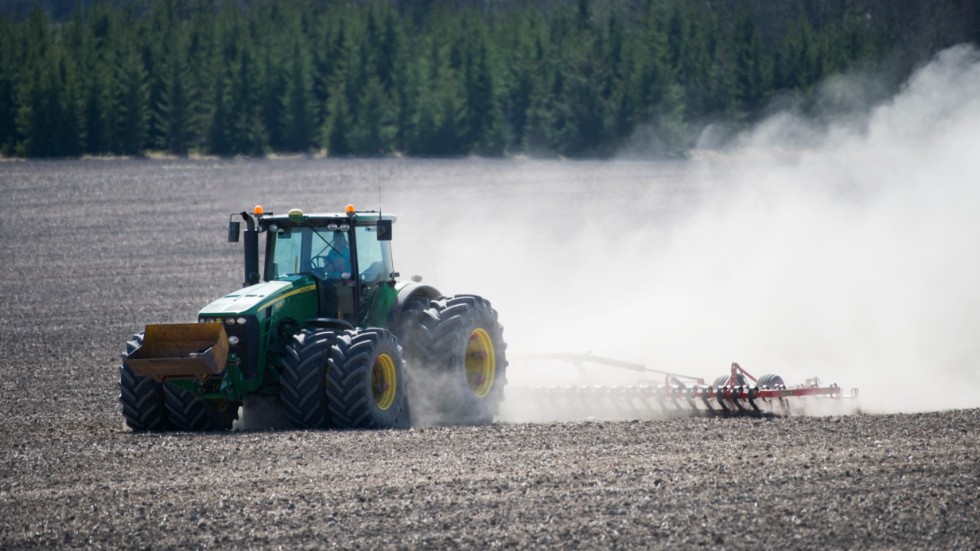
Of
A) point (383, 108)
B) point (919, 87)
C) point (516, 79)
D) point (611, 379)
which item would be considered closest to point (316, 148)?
point (383, 108)

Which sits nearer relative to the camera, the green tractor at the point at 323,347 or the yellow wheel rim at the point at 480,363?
the green tractor at the point at 323,347

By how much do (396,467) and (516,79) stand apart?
2495 inches

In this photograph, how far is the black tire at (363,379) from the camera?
12.0 m

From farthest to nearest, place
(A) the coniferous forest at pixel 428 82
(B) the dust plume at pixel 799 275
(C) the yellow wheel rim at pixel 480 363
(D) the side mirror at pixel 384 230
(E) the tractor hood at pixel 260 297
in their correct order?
(A) the coniferous forest at pixel 428 82
(B) the dust plume at pixel 799 275
(C) the yellow wheel rim at pixel 480 363
(D) the side mirror at pixel 384 230
(E) the tractor hood at pixel 260 297

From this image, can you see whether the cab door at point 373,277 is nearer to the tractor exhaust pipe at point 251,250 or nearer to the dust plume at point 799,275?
the tractor exhaust pipe at point 251,250

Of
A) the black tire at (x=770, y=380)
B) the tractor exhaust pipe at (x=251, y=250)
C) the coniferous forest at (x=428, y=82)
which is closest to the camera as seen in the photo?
the tractor exhaust pipe at (x=251, y=250)

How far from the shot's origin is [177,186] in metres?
49.6

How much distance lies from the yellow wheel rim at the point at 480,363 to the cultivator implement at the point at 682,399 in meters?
0.63

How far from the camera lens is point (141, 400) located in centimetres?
1255

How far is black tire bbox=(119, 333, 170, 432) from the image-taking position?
494 inches

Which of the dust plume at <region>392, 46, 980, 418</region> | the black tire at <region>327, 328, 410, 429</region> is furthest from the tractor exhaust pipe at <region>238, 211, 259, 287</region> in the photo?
the dust plume at <region>392, 46, 980, 418</region>

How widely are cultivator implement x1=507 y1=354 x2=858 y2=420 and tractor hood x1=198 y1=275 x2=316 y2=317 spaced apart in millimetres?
3131

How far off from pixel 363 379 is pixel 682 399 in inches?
155

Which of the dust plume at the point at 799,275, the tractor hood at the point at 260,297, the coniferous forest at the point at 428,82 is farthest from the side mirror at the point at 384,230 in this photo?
the coniferous forest at the point at 428,82
